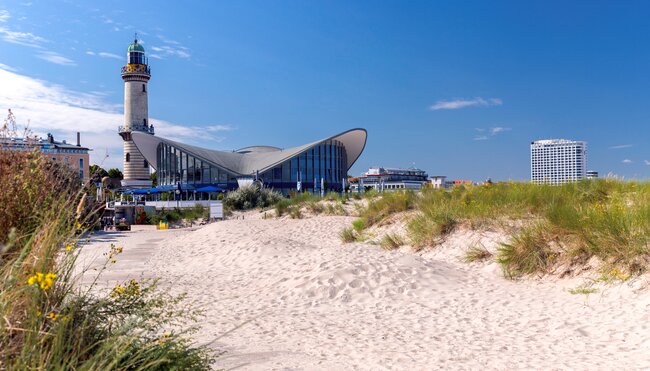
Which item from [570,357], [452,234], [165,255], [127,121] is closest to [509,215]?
[452,234]

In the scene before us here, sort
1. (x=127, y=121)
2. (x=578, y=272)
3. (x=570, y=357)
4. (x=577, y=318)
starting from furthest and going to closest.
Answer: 1. (x=127, y=121)
2. (x=578, y=272)
3. (x=577, y=318)
4. (x=570, y=357)

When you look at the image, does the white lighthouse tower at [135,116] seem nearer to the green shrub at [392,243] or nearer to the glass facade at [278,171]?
the glass facade at [278,171]

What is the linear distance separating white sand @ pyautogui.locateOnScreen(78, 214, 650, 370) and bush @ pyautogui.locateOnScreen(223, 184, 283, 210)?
19.5 metres

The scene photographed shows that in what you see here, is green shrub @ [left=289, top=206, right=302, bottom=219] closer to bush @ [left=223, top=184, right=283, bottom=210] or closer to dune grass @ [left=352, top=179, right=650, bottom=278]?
dune grass @ [left=352, top=179, right=650, bottom=278]

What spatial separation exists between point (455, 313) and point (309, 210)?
16062mm

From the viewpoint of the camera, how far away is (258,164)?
183 feet

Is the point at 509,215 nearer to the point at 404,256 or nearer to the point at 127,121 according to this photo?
the point at 404,256

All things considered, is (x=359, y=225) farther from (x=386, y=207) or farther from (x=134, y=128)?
(x=134, y=128)

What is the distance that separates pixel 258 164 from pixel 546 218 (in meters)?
48.8

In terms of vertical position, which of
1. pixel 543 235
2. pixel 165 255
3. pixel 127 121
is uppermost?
pixel 127 121

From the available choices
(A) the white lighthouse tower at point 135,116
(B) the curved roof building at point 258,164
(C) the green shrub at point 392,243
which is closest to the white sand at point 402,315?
(C) the green shrub at point 392,243

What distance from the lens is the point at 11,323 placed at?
276 cm

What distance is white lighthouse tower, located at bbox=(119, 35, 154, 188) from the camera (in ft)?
229

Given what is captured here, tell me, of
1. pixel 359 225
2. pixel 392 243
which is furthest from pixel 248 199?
pixel 392 243
